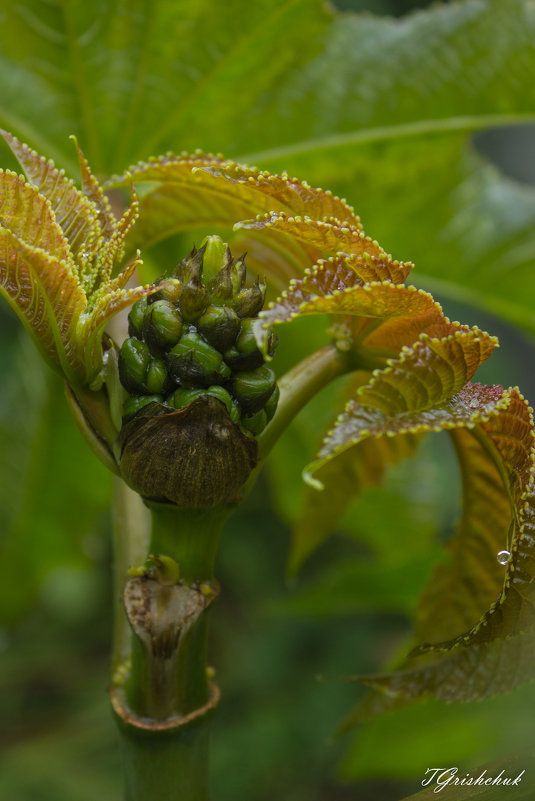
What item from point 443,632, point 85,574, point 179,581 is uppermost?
point 179,581

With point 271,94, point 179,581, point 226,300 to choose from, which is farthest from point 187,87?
point 179,581

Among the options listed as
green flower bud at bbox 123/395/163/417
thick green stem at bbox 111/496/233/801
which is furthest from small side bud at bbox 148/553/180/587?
green flower bud at bbox 123/395/163/417

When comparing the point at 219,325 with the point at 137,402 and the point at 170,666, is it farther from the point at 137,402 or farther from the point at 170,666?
the point at 170,666

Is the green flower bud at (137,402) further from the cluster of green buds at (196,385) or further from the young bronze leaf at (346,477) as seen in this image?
the young bronze leaf at (346,477)

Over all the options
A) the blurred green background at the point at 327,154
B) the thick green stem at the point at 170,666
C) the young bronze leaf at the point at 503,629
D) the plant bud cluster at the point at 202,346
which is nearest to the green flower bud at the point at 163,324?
the plant bud cluster at the point at 202,346

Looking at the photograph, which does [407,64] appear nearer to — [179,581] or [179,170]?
[179,170]
